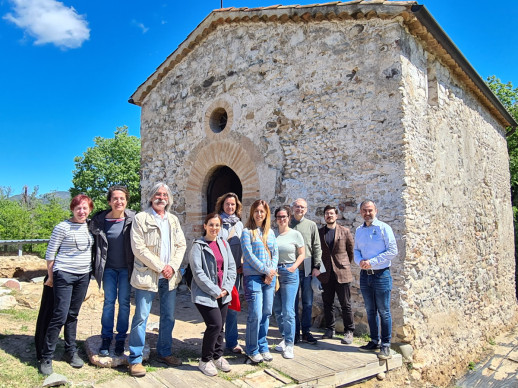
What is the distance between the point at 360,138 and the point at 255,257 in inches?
104

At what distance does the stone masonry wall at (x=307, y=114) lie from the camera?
208 inches

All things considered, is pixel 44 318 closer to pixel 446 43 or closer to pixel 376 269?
pixel 376 269

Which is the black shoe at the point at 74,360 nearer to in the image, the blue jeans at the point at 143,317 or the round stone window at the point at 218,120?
the blue jeans at the point at 143,317

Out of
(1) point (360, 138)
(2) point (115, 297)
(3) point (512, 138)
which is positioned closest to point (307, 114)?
(1) point (360, 138)

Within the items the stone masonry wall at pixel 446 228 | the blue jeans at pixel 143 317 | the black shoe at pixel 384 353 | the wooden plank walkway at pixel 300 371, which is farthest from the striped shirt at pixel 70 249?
the stone masonry wall at pixel 446 228

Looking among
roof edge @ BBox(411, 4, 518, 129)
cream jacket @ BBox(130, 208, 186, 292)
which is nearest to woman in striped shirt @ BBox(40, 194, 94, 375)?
cream jacket @ BBox(130, 208, 186, 292)

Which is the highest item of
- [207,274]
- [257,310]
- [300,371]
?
[207,274]

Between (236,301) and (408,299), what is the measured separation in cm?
247

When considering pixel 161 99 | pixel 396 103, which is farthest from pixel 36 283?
pixel 396 103

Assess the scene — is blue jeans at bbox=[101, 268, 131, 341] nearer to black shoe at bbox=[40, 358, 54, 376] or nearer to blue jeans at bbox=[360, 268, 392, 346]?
black shoe at bbox=[40, 358, 54, 376]

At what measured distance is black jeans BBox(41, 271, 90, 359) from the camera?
3.45 metres

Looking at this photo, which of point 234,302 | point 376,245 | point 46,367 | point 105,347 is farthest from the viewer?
point 376,245

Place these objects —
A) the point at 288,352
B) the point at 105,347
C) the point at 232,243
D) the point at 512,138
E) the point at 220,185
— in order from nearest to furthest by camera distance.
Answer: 1. the point at 105,347
2. the point at 288,352
3. the point at 232,243
4. the point at 220,185
5. the point at 512,138

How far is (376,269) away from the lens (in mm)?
4285
